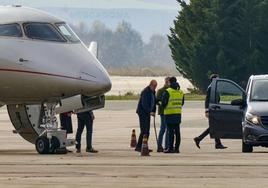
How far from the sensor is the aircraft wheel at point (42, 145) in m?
27.5

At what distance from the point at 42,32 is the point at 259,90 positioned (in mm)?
5980

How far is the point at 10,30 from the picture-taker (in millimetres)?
27562

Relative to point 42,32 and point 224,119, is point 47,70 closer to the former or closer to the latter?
point 42,32

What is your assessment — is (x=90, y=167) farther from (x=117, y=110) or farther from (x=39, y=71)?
(x=117, y=110)

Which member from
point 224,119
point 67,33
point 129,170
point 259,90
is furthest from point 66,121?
point 129,170

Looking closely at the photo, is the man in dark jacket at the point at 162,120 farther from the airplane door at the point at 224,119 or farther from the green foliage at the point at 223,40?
the green foliage at the point at 223,40

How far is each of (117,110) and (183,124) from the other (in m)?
15.1

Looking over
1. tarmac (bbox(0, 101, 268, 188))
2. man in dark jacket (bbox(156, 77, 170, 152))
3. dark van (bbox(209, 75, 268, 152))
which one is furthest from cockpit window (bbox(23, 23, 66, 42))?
dark van (bbox(209, 75, 268, 152))

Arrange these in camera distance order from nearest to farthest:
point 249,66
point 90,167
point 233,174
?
point 233,174 → point 90,167 → point 249,66

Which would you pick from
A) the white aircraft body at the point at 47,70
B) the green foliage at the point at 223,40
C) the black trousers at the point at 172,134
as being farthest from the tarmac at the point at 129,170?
the green foliage at the point at 223,40

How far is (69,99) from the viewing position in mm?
28000

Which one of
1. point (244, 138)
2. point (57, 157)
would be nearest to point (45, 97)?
point (57, 157)

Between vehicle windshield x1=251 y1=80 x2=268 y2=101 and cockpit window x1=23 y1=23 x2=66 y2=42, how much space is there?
5314 millimetres

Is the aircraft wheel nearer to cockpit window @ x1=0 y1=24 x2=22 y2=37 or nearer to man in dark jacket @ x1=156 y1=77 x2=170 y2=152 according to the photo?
cockpit window @ x1=0 y1=24 x2=22 y2=37
